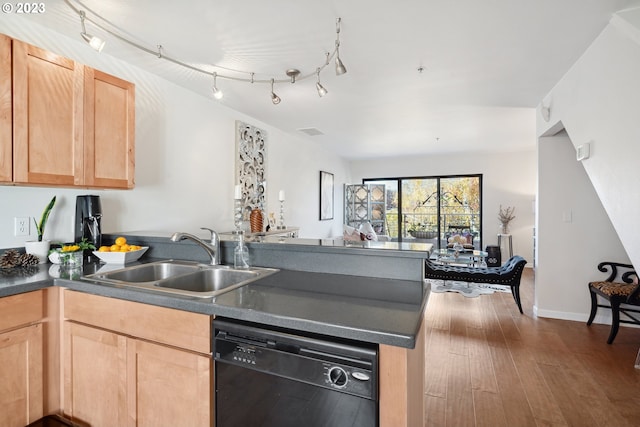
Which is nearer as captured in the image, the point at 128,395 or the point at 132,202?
the point at 128,395

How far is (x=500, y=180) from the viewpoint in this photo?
6.79m

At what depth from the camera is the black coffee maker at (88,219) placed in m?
2.08

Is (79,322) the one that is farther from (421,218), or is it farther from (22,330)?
(421,218)

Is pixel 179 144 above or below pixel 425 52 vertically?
below

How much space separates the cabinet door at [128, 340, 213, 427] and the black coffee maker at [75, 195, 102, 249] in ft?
3.72

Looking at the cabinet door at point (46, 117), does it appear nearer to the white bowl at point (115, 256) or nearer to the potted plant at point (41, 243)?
the potted plant at point (41, 243)

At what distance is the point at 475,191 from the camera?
7.06m

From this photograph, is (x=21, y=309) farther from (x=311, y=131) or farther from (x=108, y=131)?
(x=311, y=131)

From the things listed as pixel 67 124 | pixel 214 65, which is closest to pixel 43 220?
pixel 67 124

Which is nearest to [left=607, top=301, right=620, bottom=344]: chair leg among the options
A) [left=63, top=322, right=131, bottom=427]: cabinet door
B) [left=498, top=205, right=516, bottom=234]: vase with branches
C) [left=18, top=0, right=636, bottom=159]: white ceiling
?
[left=18, top=0, right=636, bottom=159]: white ceiling

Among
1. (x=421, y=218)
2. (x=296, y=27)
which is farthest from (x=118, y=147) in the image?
(x=421, y=218)

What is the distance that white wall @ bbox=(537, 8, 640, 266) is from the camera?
1.89 meters

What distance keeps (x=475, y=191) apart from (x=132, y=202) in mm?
6810

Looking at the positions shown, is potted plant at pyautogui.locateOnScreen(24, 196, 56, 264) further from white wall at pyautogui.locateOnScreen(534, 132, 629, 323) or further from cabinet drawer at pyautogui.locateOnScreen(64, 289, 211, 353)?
white wall at pyautogui.locateOnScreen(534, 132, 629, 323)
